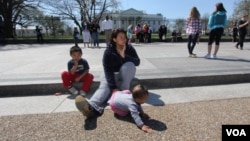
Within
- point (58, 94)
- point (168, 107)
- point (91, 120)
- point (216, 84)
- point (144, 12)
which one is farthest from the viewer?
point (144, 12)

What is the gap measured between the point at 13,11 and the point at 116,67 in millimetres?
36780

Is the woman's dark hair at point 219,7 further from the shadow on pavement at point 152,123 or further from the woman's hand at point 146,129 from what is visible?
the woman's hand at point 146,129

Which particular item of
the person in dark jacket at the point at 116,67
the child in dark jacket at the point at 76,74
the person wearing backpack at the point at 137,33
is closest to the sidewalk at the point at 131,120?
the child in dark jacket at the point at 76,74

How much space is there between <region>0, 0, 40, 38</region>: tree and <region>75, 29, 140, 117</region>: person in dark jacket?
26801 mm

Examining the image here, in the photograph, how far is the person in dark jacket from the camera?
14.7 ft

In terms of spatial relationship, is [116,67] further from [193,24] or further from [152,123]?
[193,24]

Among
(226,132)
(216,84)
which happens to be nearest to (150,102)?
(226,132)

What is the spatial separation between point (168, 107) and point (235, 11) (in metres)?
53.7

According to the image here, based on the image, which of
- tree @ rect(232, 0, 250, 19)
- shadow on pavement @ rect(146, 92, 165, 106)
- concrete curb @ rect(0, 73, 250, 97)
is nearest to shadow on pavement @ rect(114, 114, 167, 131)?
shadow on pavement @ rect(146, 92, 165, 106)

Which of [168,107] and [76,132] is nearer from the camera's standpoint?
[76,132]

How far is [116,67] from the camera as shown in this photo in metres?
4.84

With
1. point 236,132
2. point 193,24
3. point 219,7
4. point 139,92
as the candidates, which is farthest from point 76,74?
point 219,7

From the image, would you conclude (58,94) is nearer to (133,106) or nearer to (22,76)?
(22,76)

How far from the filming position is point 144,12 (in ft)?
358
